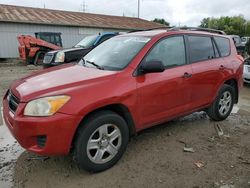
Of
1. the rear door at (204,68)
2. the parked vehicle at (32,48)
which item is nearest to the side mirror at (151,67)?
the rear door at (204,68)

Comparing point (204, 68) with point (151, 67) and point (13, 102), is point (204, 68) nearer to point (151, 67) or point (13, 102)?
point (151, 67)

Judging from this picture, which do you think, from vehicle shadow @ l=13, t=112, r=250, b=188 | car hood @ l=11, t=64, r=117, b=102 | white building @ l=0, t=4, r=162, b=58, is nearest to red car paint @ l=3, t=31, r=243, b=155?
car hood @ l=11, t=64, r=117, b=102

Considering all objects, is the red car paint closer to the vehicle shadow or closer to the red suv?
the red suv

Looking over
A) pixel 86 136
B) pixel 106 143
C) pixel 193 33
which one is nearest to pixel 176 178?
pixel 106 143

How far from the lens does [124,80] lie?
384 centimetres

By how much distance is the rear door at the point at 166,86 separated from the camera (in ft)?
13.3

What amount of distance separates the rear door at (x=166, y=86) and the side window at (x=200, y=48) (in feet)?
0.71

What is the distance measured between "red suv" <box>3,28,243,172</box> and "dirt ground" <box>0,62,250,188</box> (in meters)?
0.29

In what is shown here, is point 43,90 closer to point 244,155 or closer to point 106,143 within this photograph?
point 106,143

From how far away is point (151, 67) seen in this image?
13.1 ft

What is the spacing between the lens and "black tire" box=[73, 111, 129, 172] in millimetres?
3457

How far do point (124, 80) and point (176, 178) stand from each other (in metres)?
1.39

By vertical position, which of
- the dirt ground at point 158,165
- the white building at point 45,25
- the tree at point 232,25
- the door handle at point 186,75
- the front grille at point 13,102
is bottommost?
the dirt ground at point 158,165

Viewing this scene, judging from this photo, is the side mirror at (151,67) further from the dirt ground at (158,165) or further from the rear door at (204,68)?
the dirt ground at (158,165)
